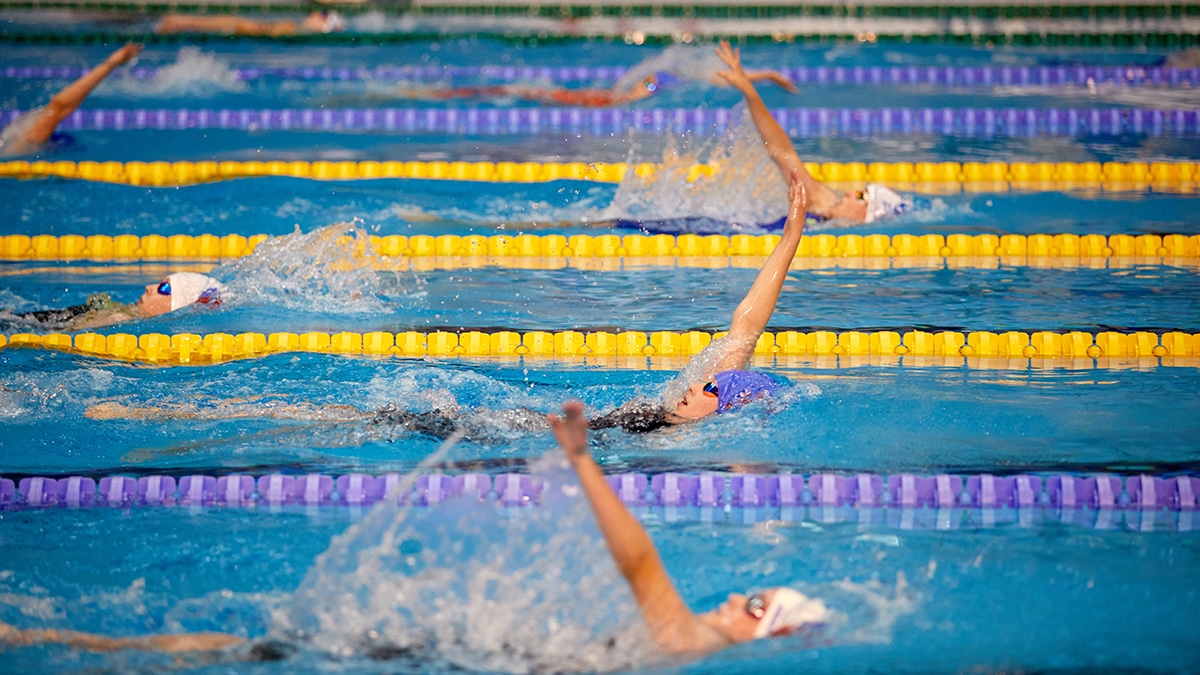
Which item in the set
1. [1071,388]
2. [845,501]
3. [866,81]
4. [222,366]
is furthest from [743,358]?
[866,81]

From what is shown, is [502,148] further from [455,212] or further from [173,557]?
[173,557]

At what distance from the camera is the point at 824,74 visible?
8.67m

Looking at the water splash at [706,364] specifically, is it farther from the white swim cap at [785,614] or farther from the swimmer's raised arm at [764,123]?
the white swim cap at [785,614]

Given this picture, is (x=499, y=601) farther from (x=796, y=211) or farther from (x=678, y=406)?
(x=796, y=211)

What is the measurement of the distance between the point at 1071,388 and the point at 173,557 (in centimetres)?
316

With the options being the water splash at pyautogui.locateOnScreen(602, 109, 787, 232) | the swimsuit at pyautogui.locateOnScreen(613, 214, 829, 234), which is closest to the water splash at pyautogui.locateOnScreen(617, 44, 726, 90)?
the water splash at pyautogui.locateOnScreen(602, 109, 787, 232)

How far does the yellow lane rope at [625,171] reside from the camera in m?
6.67

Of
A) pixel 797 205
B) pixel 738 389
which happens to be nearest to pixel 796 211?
pixel 797 205

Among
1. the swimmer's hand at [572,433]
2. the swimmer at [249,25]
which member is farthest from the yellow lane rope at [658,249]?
the swimmer at [249,25]

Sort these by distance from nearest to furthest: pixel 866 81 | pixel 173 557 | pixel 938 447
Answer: pixel 173 557 → pixel 938 447 → pixel 866 81

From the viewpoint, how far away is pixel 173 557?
342 cm

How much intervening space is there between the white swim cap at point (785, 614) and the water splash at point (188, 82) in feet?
22.2

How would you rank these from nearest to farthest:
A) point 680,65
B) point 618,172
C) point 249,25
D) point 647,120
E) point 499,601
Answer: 1. point 499,601
2. point 618,172
3. point 647,120
4. point 680,65
5. point 249,25

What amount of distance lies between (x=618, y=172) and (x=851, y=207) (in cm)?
142
